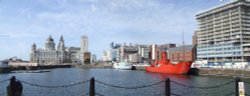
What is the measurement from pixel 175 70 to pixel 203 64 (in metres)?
15.2

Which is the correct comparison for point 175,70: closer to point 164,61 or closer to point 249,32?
point 164,61

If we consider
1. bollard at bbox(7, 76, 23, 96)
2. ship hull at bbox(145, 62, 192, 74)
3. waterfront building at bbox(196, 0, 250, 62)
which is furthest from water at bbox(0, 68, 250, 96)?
waterfront building at bbox(196, 0, 250, 62)

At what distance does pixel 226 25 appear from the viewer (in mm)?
188750

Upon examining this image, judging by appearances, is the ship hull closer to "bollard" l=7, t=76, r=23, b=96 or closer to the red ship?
the red ship

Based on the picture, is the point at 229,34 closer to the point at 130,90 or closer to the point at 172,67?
the point at 172,67

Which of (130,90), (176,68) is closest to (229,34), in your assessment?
(176,68)

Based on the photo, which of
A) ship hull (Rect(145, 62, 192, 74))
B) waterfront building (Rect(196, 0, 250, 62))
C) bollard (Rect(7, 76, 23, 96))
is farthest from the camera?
waterfront building (Rect(196, 0, 250, 62))

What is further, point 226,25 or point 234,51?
point 226,25

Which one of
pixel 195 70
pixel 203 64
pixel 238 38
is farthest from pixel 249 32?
pixel 195 70

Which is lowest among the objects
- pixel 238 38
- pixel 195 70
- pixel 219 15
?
pixel 195 70

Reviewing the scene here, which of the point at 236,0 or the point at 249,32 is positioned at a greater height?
the point at 236,0

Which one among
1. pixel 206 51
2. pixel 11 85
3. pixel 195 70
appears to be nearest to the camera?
pixel 11 85

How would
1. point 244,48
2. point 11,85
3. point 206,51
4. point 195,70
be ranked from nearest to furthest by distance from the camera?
point 11,85
point 195,70
point 244,48
point 206,51

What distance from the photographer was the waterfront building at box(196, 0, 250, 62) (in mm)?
165375
